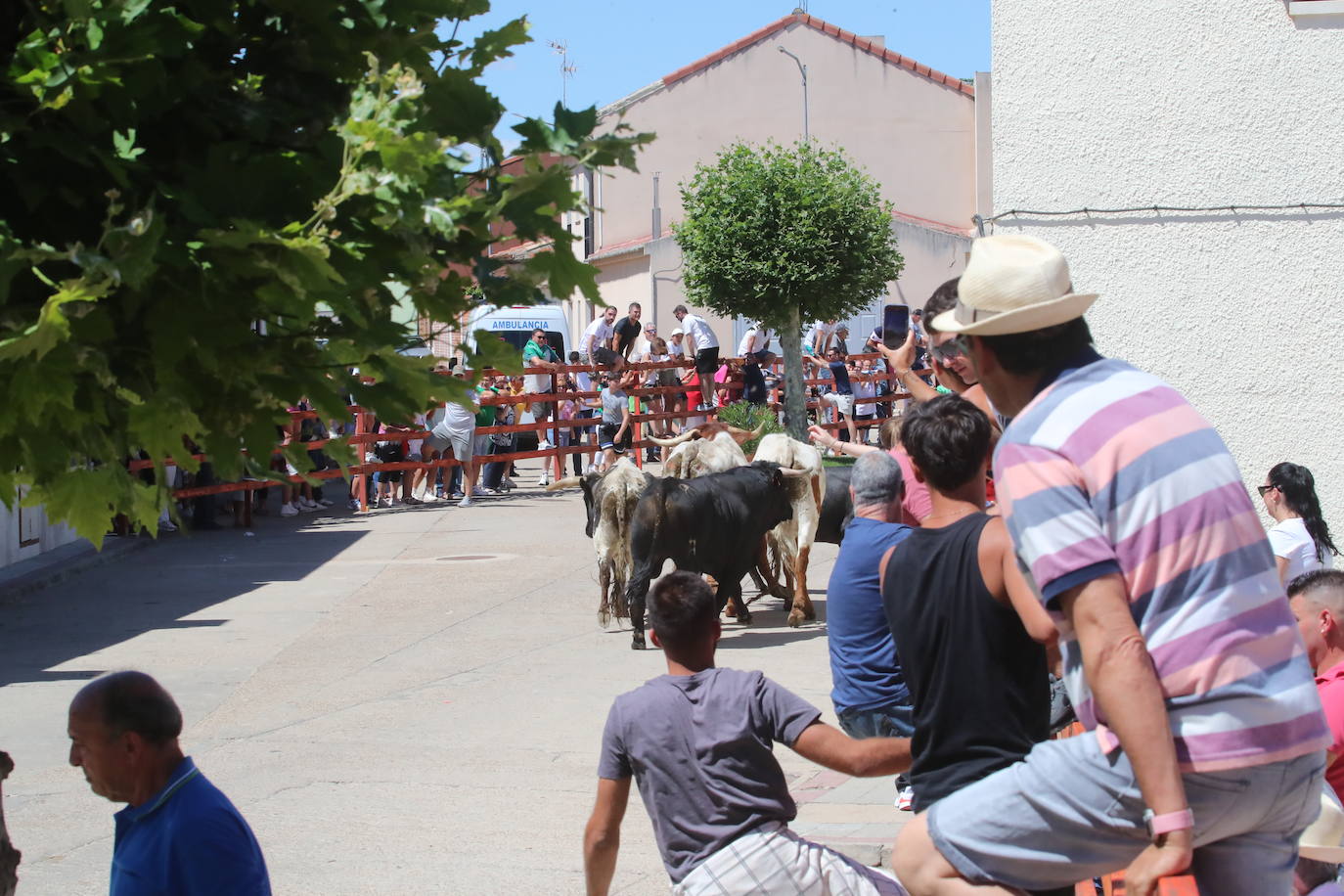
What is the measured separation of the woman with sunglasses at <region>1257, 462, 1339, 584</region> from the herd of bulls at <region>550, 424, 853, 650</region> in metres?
4.23

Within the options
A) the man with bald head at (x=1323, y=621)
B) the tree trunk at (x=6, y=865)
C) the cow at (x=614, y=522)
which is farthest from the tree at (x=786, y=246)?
the tree trunk at (x=6, y=865)

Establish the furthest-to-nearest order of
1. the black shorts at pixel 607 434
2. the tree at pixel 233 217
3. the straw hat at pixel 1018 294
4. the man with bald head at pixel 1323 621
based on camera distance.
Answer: the black shorts at pixel 607 434
the man with bald head at pixel 1323 621
the straw hat at pixel 1018 294
the tree at pixel 233 217

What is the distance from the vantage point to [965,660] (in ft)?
11.5

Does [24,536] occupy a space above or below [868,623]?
below

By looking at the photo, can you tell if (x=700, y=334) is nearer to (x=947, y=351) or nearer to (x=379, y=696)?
(x=379, y=696)

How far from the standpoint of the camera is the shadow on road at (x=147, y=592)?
453 inches

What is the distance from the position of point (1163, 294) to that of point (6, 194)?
9587 millimetres

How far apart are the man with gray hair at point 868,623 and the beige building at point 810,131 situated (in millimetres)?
32070

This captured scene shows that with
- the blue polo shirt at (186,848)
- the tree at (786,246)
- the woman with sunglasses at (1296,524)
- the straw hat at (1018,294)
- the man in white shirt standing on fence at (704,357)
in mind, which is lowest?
the blue polo shirt at (186,848)

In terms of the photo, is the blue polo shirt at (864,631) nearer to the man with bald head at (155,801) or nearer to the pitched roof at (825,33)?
the man with bald head at (155,801)

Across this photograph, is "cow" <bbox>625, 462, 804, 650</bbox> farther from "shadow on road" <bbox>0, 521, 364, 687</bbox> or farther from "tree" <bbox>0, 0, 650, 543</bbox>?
"tree" <bbox>0, 0, 650, 543</bbox>

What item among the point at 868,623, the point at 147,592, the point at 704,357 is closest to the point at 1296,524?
the point at 868,623

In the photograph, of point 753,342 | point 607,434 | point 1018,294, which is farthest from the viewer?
point 753,342

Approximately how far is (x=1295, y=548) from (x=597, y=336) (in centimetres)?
1853
